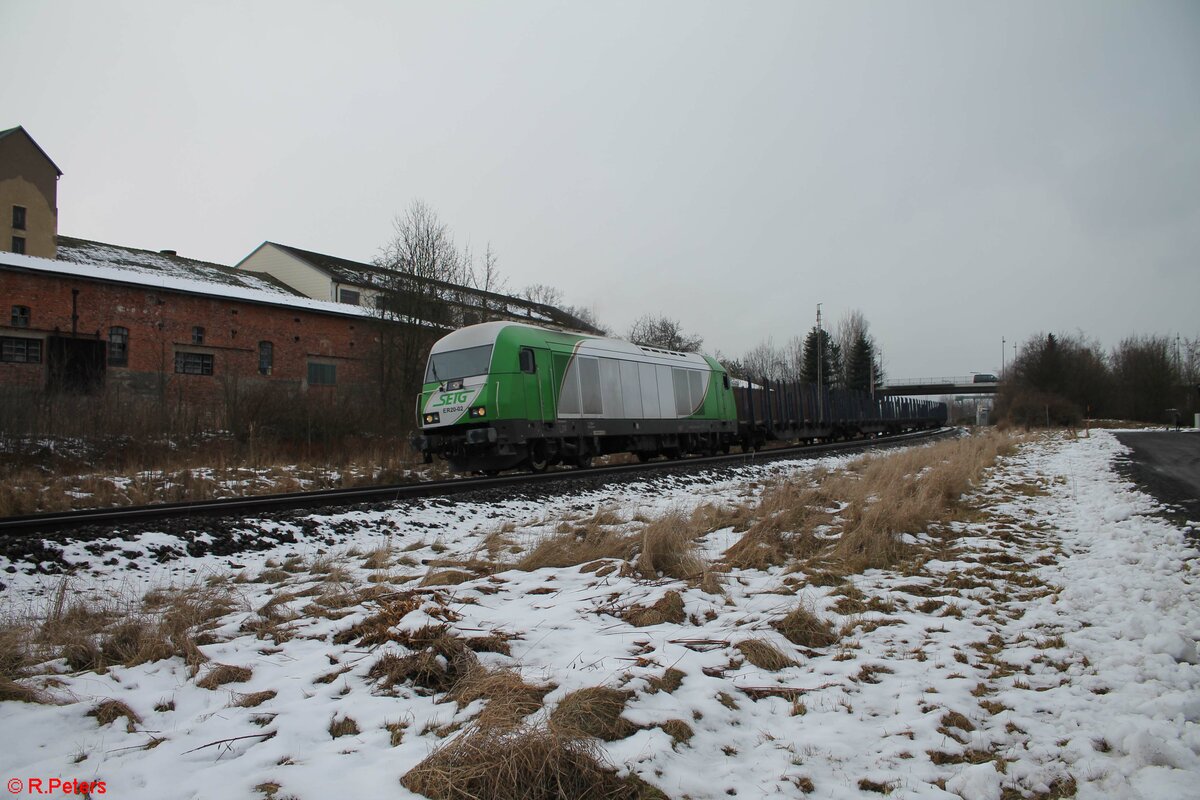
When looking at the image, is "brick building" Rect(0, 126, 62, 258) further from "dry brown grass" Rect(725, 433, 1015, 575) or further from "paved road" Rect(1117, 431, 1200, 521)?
"paved road" Rect(1117, 431, 1200, 521)

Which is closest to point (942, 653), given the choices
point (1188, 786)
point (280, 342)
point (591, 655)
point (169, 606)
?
point (1188, 786)

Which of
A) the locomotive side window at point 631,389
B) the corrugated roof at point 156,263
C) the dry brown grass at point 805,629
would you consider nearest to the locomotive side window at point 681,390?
the locomotive side window at point 631,389

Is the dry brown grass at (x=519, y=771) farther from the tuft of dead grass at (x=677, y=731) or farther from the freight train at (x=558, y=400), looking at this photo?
the freight train at (x=558, y=400)

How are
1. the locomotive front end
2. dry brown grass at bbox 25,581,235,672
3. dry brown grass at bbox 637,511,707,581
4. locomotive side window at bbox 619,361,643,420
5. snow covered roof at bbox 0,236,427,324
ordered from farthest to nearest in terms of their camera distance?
snow covered roof at bbox 0,236,427,324 < locomotive side window at bbox 619,361,643,420 < the locomotive front end < dry brown grass at bbox 637,511,707,581 < dry brown grass at bbox 25,581,235,672

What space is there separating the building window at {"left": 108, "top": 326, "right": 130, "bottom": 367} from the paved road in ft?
116

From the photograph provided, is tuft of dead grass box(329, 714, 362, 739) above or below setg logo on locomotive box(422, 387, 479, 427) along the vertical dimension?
below

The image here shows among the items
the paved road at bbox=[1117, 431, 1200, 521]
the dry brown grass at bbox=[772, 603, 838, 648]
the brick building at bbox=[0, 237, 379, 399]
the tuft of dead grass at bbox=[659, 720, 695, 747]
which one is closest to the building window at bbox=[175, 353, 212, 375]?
the brick building at bbox=[0, 237, 379, 399]

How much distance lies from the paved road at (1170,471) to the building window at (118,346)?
116ft

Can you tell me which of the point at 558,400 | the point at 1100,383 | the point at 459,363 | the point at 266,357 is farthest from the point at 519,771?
the point at 1100,383

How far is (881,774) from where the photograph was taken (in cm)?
265

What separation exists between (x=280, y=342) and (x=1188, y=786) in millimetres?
37366

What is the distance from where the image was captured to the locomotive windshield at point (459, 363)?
1365cm

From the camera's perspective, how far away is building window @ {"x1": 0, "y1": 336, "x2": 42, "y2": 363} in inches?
1057

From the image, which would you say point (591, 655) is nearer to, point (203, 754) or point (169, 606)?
point (203, 754)
